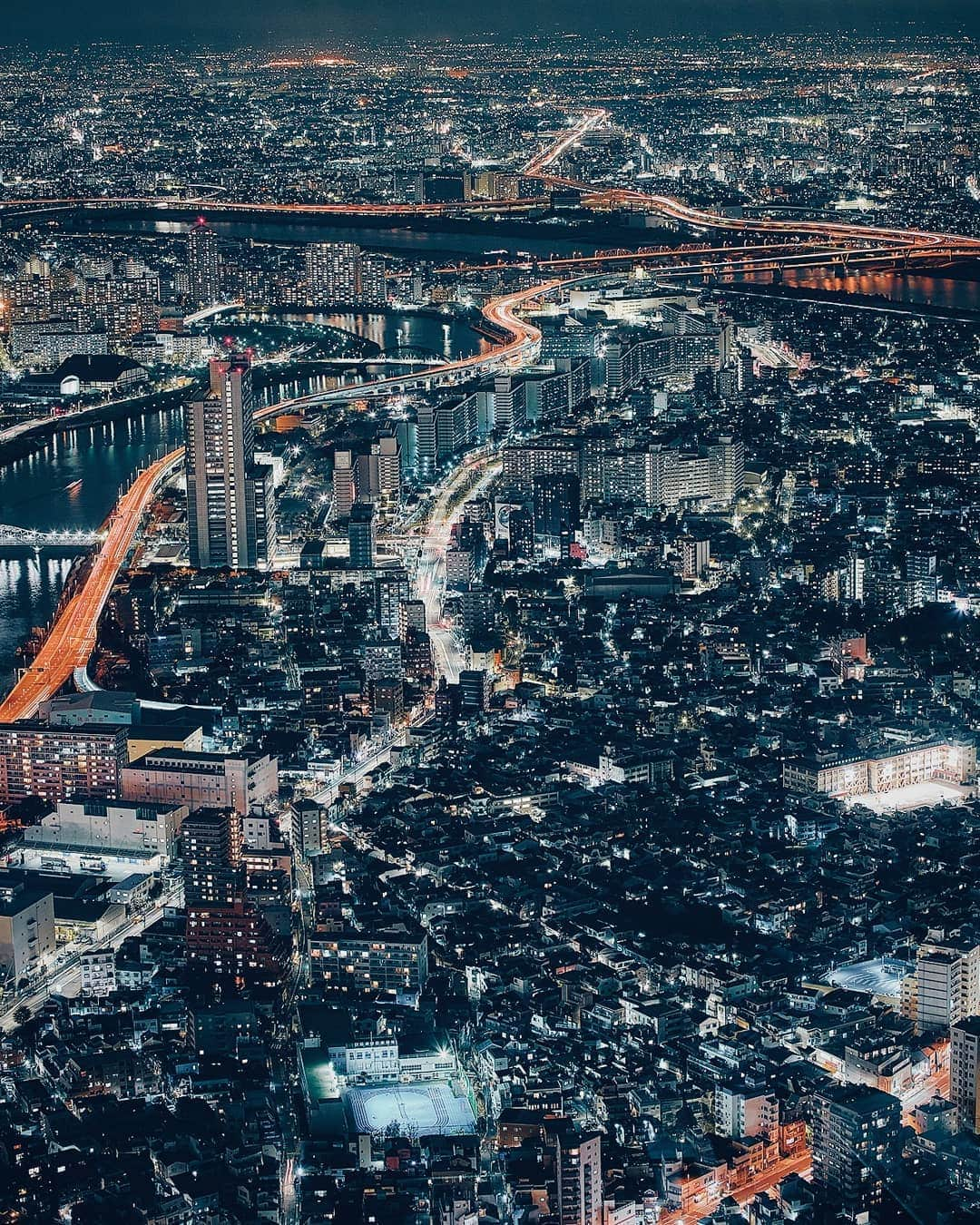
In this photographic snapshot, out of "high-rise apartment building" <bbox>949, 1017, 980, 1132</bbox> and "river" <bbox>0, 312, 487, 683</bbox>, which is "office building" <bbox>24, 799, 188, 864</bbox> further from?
Result: "high-rise apartment building" <bbox>949, 1017, 980, 1132</bbox>

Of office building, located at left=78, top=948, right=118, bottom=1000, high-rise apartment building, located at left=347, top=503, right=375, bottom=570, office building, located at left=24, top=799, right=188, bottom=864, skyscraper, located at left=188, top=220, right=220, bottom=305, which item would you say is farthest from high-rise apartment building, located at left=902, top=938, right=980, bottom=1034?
skyscraper, located at left=188, top=220, right=220, bottom=305

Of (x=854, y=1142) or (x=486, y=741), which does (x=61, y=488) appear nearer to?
(x=486, y=741)

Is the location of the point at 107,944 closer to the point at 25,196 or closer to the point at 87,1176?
the point at 87,1176

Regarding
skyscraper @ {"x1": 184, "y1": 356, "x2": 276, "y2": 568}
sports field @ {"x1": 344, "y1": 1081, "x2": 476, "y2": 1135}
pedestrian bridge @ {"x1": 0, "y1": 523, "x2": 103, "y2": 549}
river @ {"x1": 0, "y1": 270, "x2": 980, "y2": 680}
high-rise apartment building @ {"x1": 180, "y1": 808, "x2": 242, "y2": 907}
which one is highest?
skyscraper @ {"x1": 184, "y1": 356, "x2": 276, "y2": 568}

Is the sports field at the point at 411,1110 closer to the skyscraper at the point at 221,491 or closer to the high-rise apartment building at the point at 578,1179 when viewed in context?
the high-rise apartment building at the point at 578,1179

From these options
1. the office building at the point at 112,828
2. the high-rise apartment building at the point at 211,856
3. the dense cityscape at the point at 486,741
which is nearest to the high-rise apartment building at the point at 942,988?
the dense cityscape at the point at 486,741

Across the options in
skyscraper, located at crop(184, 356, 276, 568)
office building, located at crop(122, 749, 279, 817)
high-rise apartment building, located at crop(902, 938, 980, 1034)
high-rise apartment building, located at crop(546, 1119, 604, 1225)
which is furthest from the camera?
skyscraper, located at crop(184, 356, 276, 568)

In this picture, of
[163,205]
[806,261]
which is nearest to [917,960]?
[806,261]

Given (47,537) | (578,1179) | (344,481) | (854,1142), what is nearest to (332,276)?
(344,481)
